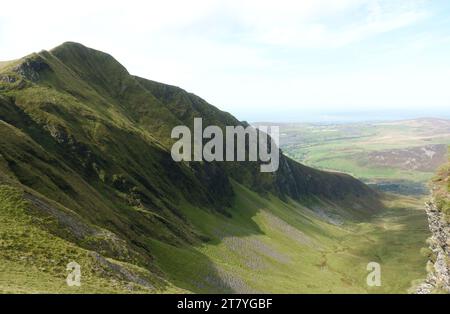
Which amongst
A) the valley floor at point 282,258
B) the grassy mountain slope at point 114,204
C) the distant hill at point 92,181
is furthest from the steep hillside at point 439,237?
the valley floor at point 282,258

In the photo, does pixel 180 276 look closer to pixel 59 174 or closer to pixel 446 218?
pixel 59 174

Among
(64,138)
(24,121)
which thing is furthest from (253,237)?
(24,121)

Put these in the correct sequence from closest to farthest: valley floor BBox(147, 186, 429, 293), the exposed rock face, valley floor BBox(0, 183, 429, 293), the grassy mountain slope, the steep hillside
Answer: valley floor BBox(0, 183, 429, 293), the grassy mountain slope, the exposed rock face, the steep hillside, valley floor BBox(147, 186, 429, 293)

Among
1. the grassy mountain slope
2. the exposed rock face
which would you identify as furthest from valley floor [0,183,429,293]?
the exposed rock face

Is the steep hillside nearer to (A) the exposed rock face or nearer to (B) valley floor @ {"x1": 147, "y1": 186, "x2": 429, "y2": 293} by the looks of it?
(A) the exposed rock face

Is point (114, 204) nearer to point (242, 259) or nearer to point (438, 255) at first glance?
point (242, 259)

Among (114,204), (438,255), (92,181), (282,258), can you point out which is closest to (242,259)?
(282,258)

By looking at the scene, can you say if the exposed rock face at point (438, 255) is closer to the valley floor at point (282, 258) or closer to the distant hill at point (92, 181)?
the distant hill at point (92, 181)

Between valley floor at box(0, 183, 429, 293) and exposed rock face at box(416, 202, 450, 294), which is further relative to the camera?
exposed rock face at box(416, 202, 450, 294)
